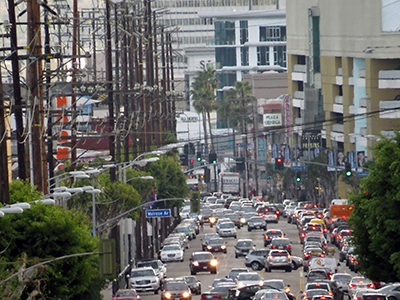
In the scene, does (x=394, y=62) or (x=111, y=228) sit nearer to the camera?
(x=111, y=228)

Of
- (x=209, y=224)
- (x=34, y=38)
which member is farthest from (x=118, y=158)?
(x=209, y=224)

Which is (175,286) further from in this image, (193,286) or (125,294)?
(193,286)

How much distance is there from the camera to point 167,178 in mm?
102812

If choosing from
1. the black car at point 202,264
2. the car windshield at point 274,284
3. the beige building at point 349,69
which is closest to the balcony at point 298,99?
the beige building at point 349,69

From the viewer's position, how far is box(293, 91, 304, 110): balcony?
170 meters

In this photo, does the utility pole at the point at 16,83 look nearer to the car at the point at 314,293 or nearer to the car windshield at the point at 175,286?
the car at the point at 314,293

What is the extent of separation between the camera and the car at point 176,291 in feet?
193

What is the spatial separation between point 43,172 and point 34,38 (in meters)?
4.58

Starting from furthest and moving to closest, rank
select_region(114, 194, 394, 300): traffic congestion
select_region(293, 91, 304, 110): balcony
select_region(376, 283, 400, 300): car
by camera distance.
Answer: select_region(293, 91, 304, 110): balcony, select_region(114, 194, 394, 300): traffic congestion, select_region(376, 283, 400, 300): car

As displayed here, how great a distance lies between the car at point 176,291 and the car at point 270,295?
21.6ft

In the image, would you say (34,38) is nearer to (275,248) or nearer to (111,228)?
(111,228)

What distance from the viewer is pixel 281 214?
130 meters

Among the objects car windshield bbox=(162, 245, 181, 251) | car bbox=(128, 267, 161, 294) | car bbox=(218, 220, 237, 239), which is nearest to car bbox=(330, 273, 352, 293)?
car bbox=(128, 267, 161, 294)

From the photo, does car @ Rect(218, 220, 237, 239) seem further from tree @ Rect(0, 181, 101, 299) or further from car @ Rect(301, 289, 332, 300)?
tree @ Rect(0, 181, 101, 299)
